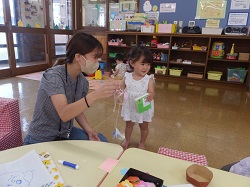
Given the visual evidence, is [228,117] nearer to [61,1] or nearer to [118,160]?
[118,160]

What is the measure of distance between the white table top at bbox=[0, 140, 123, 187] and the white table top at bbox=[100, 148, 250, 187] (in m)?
0.04

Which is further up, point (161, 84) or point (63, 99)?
point (63, 99)

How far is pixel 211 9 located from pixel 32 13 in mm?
4108

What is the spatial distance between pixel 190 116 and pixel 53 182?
2.29 m

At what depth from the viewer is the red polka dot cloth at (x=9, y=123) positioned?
1.31 metres

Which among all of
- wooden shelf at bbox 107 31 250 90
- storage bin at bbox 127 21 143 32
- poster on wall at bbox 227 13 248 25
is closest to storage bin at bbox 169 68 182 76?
A: wooden shelf at bbox 107 31 250 90

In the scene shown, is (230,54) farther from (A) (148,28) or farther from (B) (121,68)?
(B) (121,68)

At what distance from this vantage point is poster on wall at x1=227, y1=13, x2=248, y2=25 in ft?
14.2

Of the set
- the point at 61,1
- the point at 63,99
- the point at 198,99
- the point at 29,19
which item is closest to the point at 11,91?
the point at 29,19

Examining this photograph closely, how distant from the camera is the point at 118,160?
0.82 metres

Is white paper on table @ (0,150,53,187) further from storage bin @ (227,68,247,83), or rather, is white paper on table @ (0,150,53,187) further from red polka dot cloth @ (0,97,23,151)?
storage bin @ (227,68,247,83)

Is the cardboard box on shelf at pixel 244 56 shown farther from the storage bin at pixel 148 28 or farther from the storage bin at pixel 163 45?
the storage bin at pixel 148 28

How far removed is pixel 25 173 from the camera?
0.72 metres

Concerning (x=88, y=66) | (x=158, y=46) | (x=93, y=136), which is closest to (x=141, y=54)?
(x=88, y=66)
